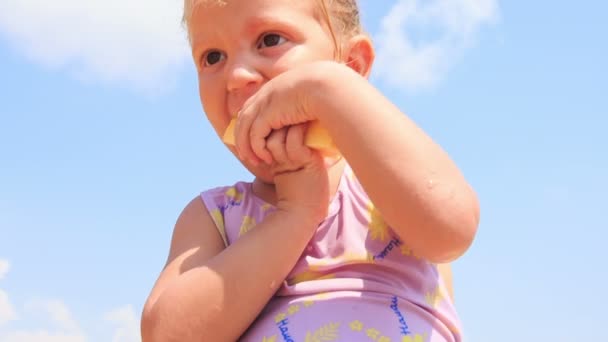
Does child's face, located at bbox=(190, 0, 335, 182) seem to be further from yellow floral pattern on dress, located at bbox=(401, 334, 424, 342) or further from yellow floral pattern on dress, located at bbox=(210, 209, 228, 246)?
yellow floral pattern on dress, located at bbox=(401, 334, 424, 342)

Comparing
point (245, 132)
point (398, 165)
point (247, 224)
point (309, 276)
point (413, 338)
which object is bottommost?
point (413, 338)

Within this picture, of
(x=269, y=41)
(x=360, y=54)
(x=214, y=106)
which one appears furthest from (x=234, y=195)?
(x=360, y=54)

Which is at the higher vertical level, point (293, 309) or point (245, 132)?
point (245, 132)

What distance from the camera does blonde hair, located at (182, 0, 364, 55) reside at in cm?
260

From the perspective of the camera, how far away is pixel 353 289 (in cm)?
229

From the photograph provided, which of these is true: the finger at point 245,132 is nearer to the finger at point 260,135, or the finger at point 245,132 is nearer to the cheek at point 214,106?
the finger at point 260,135

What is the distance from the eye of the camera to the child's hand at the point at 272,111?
2135mm

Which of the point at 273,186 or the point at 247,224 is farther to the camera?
the point at 273,186

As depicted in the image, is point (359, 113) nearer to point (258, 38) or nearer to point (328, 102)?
point (328, 102)

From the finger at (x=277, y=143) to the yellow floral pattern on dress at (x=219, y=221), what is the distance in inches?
16.5

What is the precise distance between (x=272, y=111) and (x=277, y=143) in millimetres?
100

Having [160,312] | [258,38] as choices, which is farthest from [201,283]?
[258,38]

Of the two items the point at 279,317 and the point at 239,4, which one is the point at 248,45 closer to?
the point at 239,4

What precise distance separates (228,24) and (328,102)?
1.81 feet
